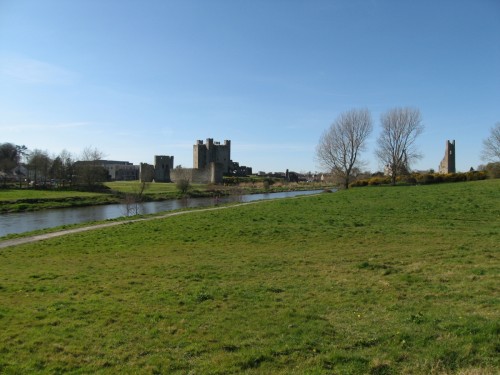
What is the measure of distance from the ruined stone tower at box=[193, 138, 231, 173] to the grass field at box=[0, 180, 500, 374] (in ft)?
278

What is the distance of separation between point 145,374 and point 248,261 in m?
6.13

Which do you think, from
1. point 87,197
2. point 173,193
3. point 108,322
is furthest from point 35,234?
point 173,193

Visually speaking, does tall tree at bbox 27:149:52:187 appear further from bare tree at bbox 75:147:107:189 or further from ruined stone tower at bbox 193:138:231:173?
ruined stone tower at bbox 193:138:231:173

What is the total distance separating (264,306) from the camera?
6.55m

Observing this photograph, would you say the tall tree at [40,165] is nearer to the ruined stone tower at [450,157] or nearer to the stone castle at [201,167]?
the stone castle at [201,167]

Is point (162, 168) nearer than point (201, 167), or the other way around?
point (162, 168)

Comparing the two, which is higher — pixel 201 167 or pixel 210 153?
pixel 210 153

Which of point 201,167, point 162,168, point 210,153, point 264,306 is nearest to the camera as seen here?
point 264,306

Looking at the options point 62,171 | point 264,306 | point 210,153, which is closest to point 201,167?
point 210,153

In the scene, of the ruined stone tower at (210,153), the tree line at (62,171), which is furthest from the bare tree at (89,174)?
the ruined stone tower at (210,153)

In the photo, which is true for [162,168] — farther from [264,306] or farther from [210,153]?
[264,306]

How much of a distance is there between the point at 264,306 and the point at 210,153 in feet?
310

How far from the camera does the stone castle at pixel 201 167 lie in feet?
266

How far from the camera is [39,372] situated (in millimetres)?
4398
